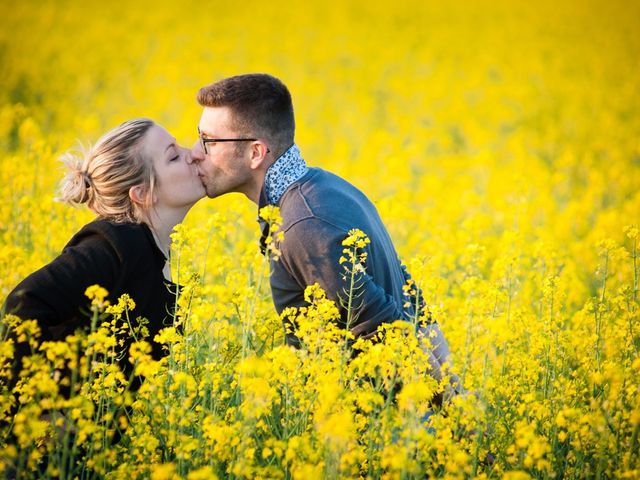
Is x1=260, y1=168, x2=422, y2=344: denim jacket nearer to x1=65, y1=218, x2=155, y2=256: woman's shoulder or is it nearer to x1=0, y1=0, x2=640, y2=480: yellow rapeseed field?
x1=0, y1=0, x2=640, y2=480: yellow rapeseed field

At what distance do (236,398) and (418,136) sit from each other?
32.0 ft

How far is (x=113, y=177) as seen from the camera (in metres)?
3.56

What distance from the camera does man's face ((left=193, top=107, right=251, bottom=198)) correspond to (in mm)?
3811

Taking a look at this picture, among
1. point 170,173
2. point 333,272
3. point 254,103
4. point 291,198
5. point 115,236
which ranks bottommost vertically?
point 333,272

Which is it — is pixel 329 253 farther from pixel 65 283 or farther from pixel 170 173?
pixel 65 283

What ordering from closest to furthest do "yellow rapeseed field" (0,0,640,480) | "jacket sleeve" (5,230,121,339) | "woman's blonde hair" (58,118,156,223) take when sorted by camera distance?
1. "yellow rapeseed field" (0,0,640,480)
2. "jacket sleeve" (5,230,121,339)
3. "woman's blonde hair" (58,118,156,223)

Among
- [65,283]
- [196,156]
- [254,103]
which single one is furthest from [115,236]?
[254,103]

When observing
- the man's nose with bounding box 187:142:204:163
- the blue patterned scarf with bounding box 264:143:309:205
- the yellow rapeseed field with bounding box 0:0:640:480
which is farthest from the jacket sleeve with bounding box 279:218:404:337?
the man's nose with bounding box 187:142:204:163

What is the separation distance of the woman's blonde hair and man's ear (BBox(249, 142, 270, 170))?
52 centimetres

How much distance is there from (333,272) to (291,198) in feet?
1.51

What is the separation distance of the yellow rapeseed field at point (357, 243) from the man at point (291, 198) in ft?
0.55

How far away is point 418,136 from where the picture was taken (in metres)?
12.4

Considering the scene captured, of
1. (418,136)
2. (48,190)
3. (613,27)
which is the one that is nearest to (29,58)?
(418,136)

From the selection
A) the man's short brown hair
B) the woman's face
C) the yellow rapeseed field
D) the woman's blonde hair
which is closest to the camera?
the yellow rapeseed field
